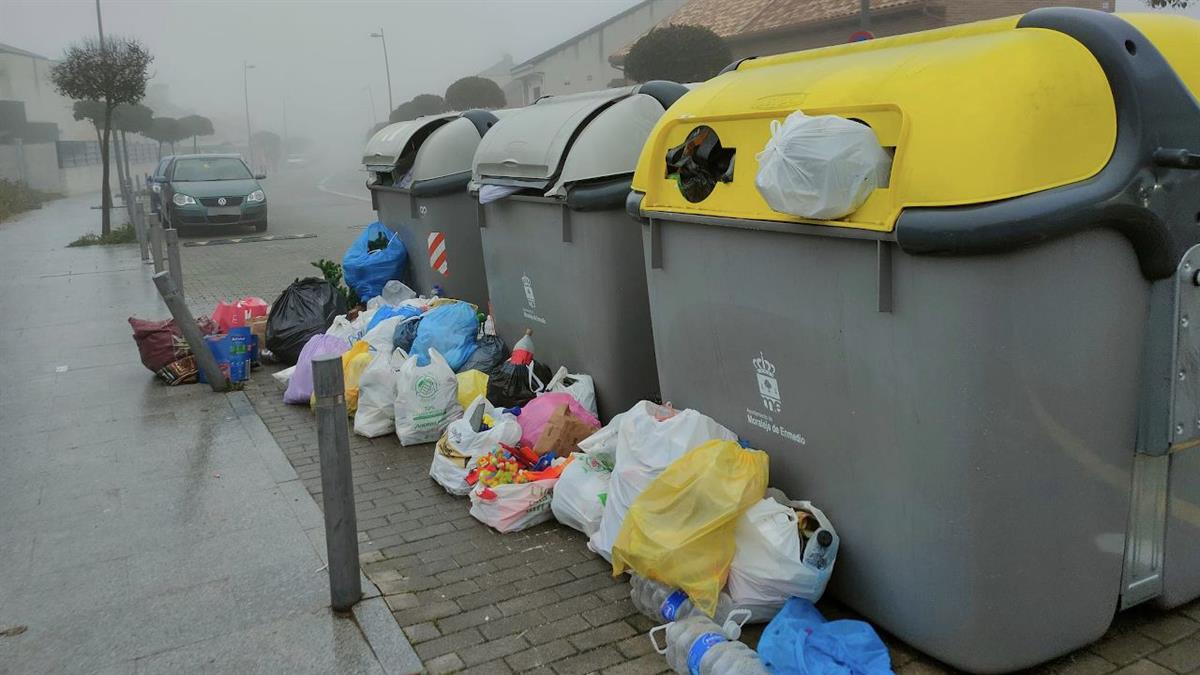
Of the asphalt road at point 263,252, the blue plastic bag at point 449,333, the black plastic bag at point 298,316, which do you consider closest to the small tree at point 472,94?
the asphalt road at point 263,252

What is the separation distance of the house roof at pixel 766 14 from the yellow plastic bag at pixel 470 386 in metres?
17.2

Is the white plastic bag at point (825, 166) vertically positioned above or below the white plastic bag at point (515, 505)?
above

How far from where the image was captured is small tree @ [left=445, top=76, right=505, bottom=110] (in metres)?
34.0

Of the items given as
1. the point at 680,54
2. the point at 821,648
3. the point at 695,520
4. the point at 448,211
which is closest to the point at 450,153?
the point at 448,211

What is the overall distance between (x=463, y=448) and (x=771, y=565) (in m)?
2.04

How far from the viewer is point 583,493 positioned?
4195mm

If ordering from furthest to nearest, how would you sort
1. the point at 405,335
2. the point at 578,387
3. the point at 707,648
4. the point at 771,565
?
the point at 405,335 < the point at 578,387 < the point at 771,565 < the point at 707,648

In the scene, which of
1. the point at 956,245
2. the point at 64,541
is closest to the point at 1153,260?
the point at 956,245

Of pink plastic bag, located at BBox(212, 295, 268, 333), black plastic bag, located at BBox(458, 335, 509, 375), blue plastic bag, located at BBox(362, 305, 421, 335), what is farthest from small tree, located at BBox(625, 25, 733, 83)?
black plastic bag, located at BBox(458, 335, 509, 375)

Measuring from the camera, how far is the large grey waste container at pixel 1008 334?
2.74m

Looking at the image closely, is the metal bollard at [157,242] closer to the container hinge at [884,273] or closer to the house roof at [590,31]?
the container hinge at [884,273]

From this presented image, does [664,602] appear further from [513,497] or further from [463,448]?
[463,448]

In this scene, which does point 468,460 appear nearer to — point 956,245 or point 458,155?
point 956,245

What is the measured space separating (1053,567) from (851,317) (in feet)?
3.05
